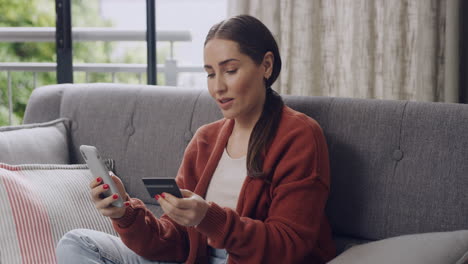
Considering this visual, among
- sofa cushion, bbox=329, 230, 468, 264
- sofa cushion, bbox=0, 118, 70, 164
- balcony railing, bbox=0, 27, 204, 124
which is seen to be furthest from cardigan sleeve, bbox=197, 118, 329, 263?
balcony railing, bbox=0, 27, 204, 124

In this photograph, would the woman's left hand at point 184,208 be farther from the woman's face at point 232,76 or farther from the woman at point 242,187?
the woman's face at point 232,76

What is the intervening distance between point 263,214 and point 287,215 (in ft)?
0.39

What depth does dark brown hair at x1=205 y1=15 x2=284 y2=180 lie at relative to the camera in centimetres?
155

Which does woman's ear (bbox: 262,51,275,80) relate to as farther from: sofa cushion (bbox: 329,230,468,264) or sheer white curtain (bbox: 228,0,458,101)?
sheer white curtain (bbox: 228,0,458,101)

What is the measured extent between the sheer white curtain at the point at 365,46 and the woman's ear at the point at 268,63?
108cm

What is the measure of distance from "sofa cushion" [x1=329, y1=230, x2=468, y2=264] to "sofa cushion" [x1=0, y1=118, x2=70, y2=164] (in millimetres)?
1109

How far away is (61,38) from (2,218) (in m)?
1.36

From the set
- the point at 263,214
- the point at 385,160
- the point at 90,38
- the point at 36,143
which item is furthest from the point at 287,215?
the point at 90,38

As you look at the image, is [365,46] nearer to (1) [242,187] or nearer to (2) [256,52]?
(2) [256,52]

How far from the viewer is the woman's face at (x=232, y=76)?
1553 millimetres

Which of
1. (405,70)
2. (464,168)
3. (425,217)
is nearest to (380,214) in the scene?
(425,217)

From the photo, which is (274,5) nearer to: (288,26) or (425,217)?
(288,26)

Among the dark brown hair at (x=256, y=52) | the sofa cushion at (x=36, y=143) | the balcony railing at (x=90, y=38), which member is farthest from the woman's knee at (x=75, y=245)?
the balcony railing at (x=90, y=38)

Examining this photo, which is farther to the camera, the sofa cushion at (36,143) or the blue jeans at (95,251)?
the sofa cushion at (36,143)
